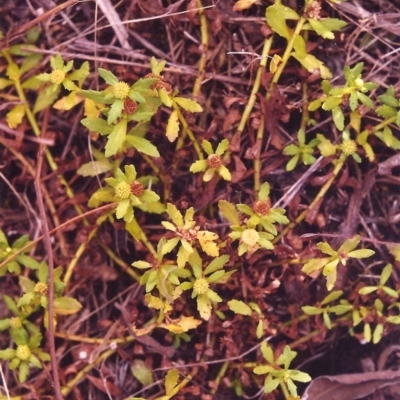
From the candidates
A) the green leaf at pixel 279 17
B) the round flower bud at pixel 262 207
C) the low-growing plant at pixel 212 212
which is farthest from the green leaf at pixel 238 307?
the green leaf at pixel 279 17

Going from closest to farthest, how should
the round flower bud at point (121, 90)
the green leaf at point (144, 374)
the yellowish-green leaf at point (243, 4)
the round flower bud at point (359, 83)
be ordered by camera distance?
1. the round flower bud at point (121, 90)
2. the round flower bud at point (359, 83)
3. the yellowish-green leaf at point (243, 4)
4. the green leaf at point (144, 374)

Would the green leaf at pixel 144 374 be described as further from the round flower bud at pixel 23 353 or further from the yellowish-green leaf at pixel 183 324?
the round flower bud at pixel 23 353

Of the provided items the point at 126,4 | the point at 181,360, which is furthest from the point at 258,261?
the point at 126,4

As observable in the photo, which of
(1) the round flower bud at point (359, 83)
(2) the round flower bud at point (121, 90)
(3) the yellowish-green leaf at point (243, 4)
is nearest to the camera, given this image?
(2) the round flower bud at point (121, 90)

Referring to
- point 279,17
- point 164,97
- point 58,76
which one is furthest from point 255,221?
point 58,76

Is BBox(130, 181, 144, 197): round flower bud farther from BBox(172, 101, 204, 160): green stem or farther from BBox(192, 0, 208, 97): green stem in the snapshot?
BBox(192, 0, 208, 97): green stem
